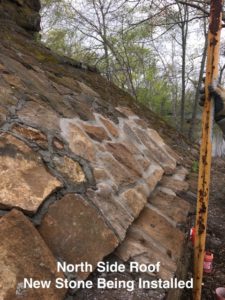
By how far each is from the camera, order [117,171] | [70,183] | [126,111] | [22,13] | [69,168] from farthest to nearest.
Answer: [22,13] → [126,111] → [117,171] → [69,168] → [70,183]

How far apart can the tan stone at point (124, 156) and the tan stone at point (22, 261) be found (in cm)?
141

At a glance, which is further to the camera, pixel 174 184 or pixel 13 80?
pixel 174 184

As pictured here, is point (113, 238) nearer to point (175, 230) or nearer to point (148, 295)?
point (148, 295)

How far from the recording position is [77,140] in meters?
2.60

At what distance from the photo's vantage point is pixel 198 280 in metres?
2.27

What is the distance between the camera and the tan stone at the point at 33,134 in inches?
84.7

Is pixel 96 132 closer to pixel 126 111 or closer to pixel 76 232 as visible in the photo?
pixel 76 232

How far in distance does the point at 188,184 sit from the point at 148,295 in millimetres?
2305

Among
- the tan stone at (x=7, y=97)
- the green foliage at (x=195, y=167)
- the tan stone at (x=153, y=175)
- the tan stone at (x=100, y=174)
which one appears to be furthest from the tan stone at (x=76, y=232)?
the green foliage at (x=195, y=167)

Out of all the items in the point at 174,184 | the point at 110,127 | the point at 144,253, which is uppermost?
the point at 110,127

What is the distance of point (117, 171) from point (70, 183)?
69 cm

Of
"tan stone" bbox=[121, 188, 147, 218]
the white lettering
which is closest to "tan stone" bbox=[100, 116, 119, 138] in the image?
"tan stone" bbox=[121, 188, 147, 218]

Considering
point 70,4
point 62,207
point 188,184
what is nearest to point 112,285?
point 62,207

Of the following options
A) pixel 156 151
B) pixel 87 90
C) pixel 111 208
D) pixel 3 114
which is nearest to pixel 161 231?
pixel 111 208
